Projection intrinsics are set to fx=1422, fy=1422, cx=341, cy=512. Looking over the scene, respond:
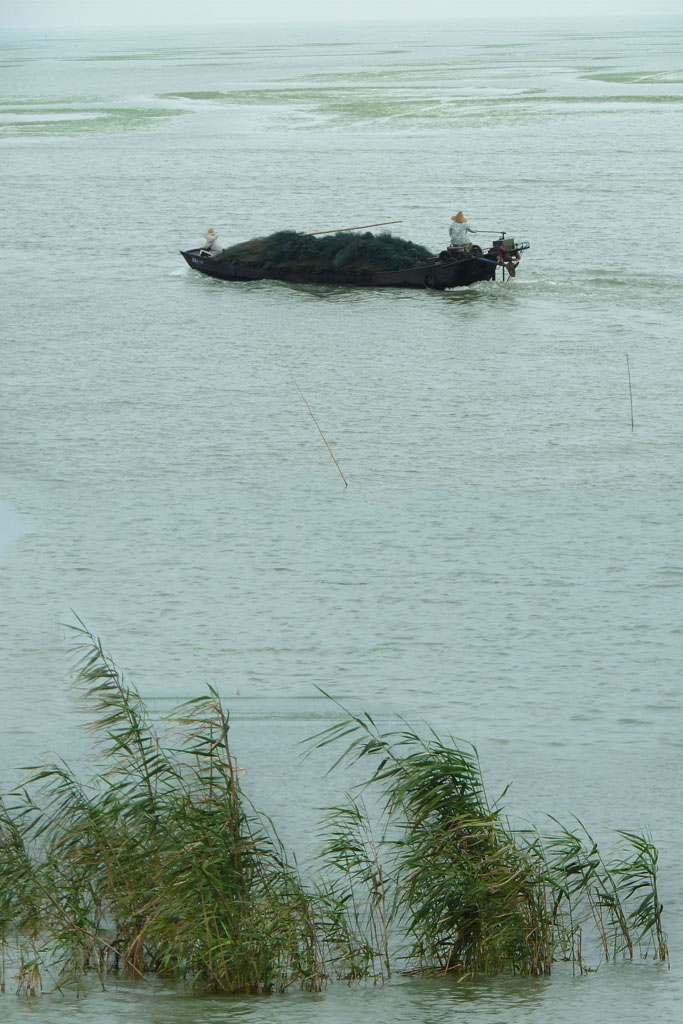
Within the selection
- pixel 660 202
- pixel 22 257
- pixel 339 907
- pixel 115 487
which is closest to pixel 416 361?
pixel 115 487

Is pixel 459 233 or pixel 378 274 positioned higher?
pixel 459 233

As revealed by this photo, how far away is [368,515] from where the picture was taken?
1528cm

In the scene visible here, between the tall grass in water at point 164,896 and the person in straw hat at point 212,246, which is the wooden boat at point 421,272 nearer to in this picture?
the person in straw hat at point 212,246

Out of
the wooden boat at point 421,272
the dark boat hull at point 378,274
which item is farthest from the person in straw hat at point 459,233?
the dark boat hull at point 378,274

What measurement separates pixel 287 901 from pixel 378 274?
955 inches

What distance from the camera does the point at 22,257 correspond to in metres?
34.4

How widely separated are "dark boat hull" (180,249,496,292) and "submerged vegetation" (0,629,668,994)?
75.0ft

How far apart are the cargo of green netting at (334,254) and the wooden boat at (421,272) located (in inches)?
4.2

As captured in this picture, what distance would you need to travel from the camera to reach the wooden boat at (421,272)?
97.9 ft

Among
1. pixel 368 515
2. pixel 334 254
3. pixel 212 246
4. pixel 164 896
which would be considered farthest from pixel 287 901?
pixel 212 246

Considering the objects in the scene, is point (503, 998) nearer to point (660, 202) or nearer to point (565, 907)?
point (565, 907)

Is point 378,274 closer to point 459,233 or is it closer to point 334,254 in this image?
point 334,254

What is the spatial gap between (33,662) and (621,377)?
12.8 m

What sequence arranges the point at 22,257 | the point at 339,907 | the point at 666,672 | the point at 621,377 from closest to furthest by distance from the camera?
the point at 339,907
the point at 666,672
the point at 621,377
the point at 22,257
